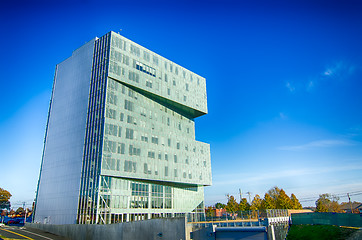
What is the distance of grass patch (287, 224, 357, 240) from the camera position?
1319 inches

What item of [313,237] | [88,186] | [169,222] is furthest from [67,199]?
[313,237]

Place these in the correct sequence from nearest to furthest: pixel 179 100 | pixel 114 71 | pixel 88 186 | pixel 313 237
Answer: pixel 313 237, pixel 88 186, pixel 114 71, pixel 179 100

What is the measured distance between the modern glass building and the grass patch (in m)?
30.8

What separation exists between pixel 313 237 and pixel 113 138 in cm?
3917

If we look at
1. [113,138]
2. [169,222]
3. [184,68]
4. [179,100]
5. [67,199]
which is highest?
[184,68]

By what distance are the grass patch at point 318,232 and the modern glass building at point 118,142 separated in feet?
101

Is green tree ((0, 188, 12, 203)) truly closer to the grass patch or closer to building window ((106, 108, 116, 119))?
building window ((106, 108, 116, 119))

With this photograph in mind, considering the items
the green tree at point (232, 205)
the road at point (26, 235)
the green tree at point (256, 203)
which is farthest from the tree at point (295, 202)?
the road at point (26, 235)

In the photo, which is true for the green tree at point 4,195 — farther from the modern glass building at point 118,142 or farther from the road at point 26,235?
the road at point 26,235

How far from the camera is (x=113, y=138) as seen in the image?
54062 mm

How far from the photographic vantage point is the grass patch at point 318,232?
3351 cm

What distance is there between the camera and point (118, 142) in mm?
54625

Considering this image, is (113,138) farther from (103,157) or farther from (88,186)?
(88,186)

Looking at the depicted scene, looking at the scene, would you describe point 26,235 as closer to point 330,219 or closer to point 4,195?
point 330,219
